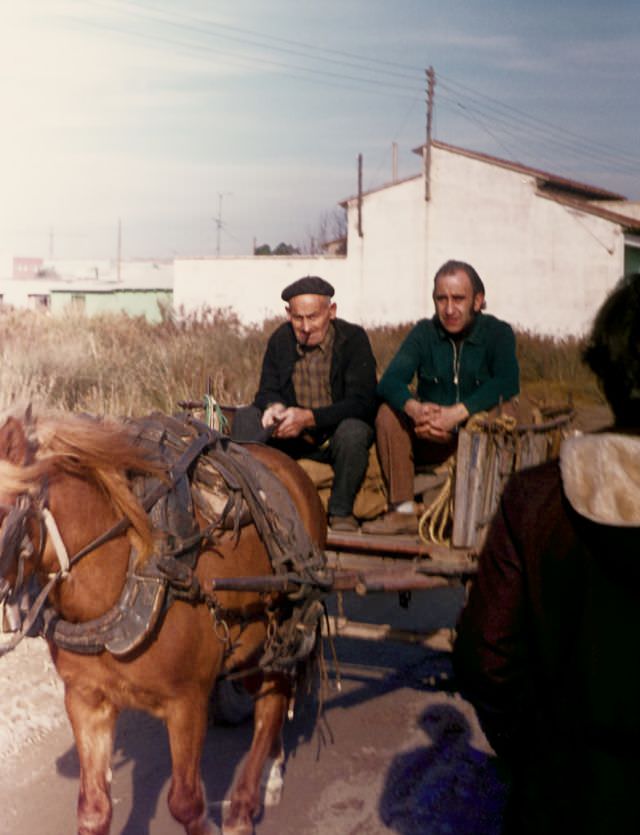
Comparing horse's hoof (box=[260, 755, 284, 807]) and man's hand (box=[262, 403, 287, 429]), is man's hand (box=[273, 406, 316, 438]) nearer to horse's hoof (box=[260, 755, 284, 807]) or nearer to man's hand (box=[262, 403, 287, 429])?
man's hand (box=[262, 403, 287, 429])

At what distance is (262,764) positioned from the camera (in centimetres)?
→ 462

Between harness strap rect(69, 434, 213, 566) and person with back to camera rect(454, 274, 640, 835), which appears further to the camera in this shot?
harness strap rect(69, 434, 213, 566)

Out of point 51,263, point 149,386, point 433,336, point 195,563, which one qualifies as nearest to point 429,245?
point 149,386

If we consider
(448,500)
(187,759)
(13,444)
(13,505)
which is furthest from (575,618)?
(448,500)

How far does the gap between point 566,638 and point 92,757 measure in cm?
229

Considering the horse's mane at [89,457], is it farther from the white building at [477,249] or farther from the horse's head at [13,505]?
the white building at [477,249]

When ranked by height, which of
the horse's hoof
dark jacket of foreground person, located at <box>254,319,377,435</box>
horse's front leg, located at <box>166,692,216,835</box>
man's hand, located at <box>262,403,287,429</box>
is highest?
dark jacket of foreground person, located at <box>254,319,377,435</box>

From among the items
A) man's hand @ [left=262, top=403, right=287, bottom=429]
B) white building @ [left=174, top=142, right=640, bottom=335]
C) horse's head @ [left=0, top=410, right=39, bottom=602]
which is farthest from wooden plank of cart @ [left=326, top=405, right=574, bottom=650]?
white building @ [left=174, top=142, right=640, bottom=335]

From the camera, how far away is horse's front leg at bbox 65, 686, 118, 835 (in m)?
3.68

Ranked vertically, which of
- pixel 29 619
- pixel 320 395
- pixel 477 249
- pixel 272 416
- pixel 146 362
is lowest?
pixel 29 619

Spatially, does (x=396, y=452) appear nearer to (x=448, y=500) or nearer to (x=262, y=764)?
(x=448, y=500)

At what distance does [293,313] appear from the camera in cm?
569

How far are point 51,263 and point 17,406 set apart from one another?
302 feet

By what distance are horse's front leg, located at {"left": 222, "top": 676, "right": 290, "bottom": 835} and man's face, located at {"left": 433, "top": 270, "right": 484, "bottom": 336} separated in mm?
2274
